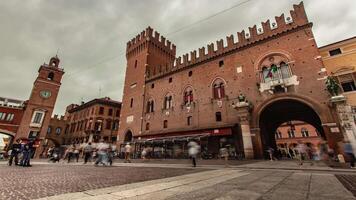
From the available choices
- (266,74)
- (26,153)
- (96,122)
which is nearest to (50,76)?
(96,122)

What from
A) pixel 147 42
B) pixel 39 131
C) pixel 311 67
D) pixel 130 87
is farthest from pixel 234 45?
pixel 39 131

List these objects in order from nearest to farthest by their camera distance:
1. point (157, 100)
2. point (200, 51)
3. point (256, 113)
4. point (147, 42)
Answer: point (256, 113) → point (200, 51) → point (157, 100) → point (147, 42)

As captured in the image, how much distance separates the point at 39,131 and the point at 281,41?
36.9 meters

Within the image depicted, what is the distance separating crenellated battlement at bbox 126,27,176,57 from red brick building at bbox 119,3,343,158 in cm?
384

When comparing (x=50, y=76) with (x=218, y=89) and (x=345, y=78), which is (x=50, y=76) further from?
(x=345, y=78)

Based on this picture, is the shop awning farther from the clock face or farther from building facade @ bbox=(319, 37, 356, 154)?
the clock face

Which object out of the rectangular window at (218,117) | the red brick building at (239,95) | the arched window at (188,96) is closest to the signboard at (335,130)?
the red brick building at (239,95)

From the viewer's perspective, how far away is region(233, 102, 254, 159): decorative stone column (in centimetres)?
1451

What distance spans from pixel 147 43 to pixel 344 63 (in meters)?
24.6

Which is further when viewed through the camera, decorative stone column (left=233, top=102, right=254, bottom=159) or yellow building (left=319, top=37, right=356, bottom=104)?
yellow building (left=319, top=37, right=356, bottom=104)

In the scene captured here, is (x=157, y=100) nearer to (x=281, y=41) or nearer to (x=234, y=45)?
(x=234, y=45)

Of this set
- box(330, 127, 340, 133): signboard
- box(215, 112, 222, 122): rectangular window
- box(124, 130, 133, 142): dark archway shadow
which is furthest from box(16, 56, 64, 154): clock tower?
box(330, 127, 340, 133): signboard

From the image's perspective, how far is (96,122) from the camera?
3200 cm

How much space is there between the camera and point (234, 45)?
758 inches
